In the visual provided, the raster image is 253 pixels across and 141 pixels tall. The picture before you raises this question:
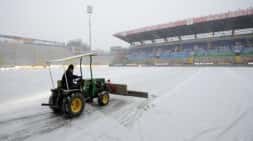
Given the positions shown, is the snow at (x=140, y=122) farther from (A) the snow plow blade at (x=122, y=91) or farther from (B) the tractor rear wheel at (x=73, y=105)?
(A) the snow plow blade at (x=122, y=91)

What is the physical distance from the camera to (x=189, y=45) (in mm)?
37031

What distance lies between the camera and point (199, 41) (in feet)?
114

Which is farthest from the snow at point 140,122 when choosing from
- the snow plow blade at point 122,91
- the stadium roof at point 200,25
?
the stadium roof at point 200,25

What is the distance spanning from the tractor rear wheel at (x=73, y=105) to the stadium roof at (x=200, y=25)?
103 feet

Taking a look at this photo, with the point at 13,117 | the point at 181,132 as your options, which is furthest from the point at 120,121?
the point at 13,117

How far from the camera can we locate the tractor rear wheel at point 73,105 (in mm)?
3516

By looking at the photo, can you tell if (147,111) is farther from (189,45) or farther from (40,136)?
(189,45)

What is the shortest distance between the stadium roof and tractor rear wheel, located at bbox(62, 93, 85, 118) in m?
31.4

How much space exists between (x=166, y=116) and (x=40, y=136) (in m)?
2.73

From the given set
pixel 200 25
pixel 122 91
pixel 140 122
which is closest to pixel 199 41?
pixel 200 25

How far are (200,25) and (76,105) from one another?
33205 mm

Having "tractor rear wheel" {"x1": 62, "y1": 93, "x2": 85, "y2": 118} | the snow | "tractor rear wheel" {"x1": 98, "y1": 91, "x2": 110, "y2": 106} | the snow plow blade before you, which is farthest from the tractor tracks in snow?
the snow plow blade

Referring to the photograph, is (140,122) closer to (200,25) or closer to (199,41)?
(200,25)

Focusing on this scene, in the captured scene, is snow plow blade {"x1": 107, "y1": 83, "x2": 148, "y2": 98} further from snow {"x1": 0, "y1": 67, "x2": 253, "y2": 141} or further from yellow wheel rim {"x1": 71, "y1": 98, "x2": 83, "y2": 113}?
yellow wheel rim {"x1": 71, "y1": 98, "x2": 83, "y2": 113}
